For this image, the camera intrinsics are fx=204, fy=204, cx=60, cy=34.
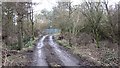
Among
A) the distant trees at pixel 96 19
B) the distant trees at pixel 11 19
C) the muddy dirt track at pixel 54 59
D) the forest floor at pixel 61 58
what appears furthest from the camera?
the distant trees at pixel 11 19

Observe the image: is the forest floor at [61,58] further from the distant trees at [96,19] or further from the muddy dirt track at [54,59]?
the distant trees at [96,19]

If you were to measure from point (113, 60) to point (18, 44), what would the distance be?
1113cm

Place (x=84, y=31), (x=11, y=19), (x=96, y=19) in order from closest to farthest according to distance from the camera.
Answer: (x=96, y=19) < (x=11, y=19) < (x=84, y=31)

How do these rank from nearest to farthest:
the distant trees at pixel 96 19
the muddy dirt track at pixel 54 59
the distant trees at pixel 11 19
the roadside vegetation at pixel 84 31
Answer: the muddy dirt track at pixel 54 59
the roadside vegetation at pixel 84 31
the distant trees at pixel 96 19
the distant trees at pixel 11 19

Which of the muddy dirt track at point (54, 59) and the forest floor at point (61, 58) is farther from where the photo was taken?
the muddy dirt track at point (54, 59)

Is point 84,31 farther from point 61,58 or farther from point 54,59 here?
point 54,59

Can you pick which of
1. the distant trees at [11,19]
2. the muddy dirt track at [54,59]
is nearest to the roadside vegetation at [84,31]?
the distant trees at [11,19]

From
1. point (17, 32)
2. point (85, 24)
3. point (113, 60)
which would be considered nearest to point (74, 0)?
point (85, 24)

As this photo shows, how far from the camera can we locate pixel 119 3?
16547 millimetres

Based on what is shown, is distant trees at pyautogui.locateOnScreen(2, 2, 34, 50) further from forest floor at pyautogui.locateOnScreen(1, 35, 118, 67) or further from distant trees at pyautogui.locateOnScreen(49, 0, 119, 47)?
distant trees at pyautogui.locateOnScreen(49, 0, 119, 47)

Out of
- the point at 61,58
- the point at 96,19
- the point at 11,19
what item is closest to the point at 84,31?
the point at 96,19

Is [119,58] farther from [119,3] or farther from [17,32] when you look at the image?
[17,32]

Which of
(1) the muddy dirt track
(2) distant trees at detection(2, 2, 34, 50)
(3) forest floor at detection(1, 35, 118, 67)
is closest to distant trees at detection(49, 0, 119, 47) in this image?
(3) forest floor at detection(1, 35, 118, 67)

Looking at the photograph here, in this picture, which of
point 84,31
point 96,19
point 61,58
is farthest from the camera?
point 84,31
